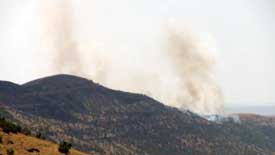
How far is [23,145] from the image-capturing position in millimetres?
81875

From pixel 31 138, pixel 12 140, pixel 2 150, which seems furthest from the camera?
pixel 31 138

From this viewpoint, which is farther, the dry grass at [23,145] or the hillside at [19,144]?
the dry grass at [23,145]

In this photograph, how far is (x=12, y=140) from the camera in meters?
83.2

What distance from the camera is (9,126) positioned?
90625mm

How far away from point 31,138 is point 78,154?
830cm

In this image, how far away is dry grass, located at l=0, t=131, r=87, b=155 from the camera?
7875 centimetres

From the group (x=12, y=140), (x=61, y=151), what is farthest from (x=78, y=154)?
(x=12, y=140)

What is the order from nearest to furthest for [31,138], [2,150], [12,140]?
1. [2,150]
2. [12,140]
3. [31,138]

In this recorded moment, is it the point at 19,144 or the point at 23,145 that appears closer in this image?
the point at 23,145

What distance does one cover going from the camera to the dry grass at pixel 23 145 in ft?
258

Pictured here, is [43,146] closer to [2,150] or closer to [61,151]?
[61,151]

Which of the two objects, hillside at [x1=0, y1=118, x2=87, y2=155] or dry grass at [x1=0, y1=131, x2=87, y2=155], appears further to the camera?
dry grass at [x1=0, y1=131, x2=87, y2=155]

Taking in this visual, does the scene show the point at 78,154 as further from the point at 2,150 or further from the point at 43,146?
A: the point at 2,150

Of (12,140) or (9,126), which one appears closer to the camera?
(12,140)
